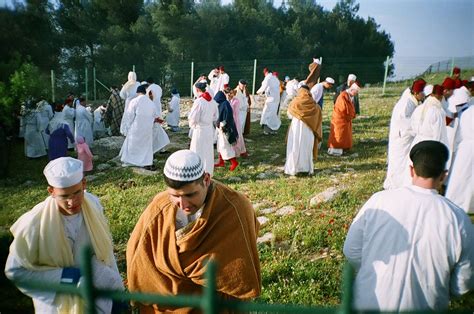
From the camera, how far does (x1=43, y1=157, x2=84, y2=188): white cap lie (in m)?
2.42

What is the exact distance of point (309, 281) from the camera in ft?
13.5

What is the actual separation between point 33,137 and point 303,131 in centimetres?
743

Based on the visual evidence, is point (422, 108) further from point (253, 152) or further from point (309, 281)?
point (253, 152)

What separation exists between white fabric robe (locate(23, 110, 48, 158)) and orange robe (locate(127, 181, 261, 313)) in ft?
31.5

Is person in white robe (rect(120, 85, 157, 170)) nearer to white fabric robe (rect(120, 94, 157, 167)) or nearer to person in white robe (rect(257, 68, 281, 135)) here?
white fabric robe (rect(120, 94, 157, 167))

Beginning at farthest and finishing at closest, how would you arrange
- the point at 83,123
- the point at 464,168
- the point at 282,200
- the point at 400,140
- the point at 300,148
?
the point at 83,123 → the point at 300,148 → the point at 400,140 → the point at 282,200 → the point at 464,168

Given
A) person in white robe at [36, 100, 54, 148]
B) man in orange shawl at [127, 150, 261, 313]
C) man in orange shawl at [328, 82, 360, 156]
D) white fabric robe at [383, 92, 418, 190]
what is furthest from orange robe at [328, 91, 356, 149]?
man in orange shawl at [127, 150, 261, 313]

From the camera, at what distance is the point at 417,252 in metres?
2.11

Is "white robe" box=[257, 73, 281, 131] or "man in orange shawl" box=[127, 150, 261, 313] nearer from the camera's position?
"man in orange shawl" box=[127, 150, 261, 313]

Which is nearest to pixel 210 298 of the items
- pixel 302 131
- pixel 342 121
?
pixel 302 131

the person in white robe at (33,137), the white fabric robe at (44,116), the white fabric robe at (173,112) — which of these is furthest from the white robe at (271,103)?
the person in white robe at (33,137)

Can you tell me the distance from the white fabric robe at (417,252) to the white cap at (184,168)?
105cm

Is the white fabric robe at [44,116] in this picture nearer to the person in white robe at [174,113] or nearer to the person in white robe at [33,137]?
the person in white robe at [33,137]

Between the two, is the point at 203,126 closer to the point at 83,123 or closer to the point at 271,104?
the point at 83,123
